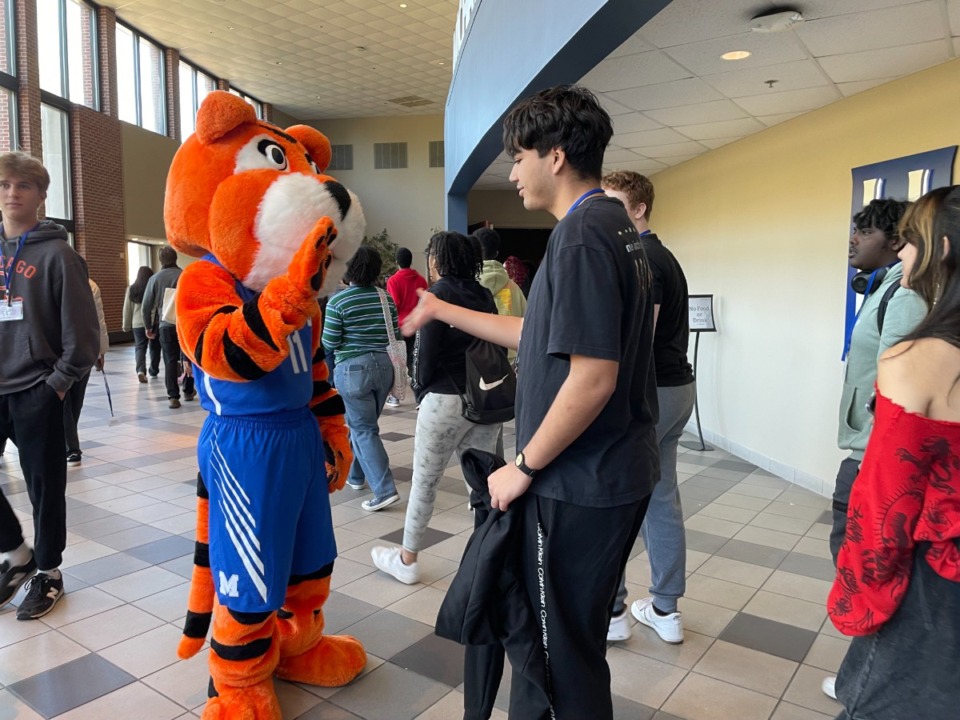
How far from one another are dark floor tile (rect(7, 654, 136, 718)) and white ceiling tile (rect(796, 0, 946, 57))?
394cm

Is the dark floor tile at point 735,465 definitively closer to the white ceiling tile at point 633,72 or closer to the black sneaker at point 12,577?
the white ceiling tile at point 633,72

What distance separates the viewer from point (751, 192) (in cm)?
551

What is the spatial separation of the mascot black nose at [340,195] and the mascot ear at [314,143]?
1.13ft

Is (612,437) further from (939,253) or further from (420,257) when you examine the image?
(420,257)

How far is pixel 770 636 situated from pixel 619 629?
644 mm

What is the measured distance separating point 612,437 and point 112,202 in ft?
50.7

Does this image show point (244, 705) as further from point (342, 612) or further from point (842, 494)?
point (842, 494)

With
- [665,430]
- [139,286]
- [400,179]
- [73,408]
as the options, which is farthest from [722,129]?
[400,179]

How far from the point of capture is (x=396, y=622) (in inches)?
105

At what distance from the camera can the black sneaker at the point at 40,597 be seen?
2.63m

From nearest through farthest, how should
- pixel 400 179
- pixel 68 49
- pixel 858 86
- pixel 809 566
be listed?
pixel 809 566 → pixel 858 86 → pixel 68 49 → pixel 400 179

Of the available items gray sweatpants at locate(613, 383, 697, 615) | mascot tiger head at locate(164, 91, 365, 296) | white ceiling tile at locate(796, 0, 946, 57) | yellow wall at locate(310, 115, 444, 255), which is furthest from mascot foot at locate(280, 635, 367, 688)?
yellow wall at locate(310, 115, 444, 255)

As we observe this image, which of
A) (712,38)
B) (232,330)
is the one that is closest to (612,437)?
(232,330)

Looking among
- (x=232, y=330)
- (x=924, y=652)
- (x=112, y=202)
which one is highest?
(x=112, y=202)
